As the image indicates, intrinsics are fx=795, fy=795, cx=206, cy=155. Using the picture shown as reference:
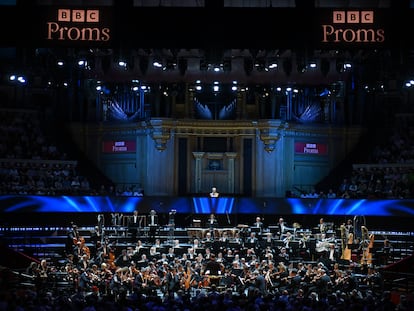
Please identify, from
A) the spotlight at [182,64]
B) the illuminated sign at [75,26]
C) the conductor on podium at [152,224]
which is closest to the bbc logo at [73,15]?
the illuminated sign at [75,26]

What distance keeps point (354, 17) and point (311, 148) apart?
77.3 ft

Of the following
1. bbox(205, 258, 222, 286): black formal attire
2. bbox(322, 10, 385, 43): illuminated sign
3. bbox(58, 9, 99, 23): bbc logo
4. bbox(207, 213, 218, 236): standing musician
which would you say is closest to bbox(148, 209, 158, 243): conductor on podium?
bbox(207, 213, 218, 236): standing musician

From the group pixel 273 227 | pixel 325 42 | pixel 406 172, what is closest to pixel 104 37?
pixel 325 42

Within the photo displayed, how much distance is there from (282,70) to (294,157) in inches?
175

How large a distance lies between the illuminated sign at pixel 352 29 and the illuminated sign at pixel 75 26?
4.67 metres

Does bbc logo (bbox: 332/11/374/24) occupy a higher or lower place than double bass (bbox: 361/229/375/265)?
higher

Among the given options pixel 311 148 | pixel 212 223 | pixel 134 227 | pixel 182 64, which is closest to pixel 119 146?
pixel 182 64

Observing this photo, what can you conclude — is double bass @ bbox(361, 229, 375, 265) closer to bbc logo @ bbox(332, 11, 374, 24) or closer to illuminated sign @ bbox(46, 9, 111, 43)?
bbc logo @ bbox(332, 11, 374, 24)

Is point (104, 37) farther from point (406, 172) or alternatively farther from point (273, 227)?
point (406, 172)

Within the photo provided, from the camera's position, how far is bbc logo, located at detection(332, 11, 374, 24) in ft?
54.1

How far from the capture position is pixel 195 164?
38.8 meters

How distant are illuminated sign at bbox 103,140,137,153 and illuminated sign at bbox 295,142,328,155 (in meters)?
8.12

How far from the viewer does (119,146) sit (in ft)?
130

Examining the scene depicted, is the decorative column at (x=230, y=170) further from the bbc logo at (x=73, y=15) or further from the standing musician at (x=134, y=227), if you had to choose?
the bbc logo at (x=73, y=15)
